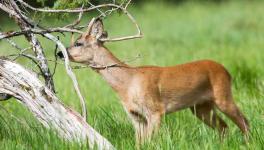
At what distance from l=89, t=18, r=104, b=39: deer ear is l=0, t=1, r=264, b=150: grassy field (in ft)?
0.65

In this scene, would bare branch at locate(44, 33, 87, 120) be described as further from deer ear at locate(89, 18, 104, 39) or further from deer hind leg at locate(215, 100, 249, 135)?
deer hind leg at locate(215, 100, 249, 135)

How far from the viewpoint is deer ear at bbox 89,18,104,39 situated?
7911mm

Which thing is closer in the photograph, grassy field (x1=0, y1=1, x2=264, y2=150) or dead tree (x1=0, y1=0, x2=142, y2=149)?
dead tree (x1=0, y1=0, x2=142, y2=149)

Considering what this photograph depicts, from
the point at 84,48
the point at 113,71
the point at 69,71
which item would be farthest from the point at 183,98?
the point at 69,71

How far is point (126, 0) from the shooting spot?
7086mm

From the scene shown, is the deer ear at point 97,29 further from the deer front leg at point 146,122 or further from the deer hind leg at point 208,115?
the deer hind leg at point 208,115

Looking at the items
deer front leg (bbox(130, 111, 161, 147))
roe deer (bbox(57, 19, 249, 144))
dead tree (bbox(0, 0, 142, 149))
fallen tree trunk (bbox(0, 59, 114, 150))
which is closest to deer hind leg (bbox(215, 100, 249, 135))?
roe deer (bbox(57, 19, 249, 144))

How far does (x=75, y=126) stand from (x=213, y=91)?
2450mm

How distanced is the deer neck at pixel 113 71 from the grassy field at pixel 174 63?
315mm

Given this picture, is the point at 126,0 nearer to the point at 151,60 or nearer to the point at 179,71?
the point at 179,71

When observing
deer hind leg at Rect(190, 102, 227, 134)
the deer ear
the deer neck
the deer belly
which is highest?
the deer ear

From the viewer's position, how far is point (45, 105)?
21.7 ft

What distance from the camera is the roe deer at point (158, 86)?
26.1ft

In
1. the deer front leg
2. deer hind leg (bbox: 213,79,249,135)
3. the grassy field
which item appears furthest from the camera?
deer hind leg (bbox: 213,79,249,135)
